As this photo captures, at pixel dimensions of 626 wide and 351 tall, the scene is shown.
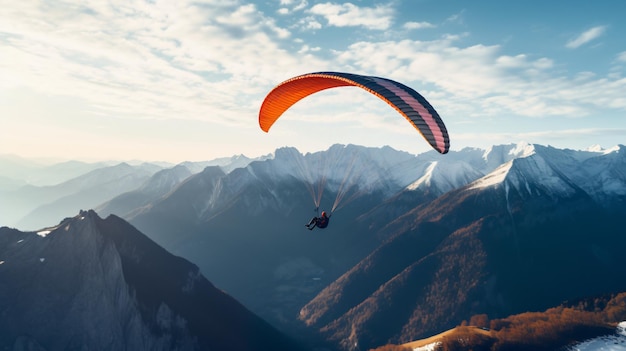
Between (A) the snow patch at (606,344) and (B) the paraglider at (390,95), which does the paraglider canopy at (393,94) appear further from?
(A) the snow patch at (606,344)

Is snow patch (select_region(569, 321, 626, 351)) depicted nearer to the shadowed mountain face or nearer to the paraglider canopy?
the shadowed mountain face

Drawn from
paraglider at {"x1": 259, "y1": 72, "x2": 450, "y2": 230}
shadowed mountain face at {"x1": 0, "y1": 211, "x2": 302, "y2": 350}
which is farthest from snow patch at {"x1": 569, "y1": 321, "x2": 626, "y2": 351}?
paraglider at {"x1": 259, "y1": 72, "x2": 450, "y2": 230}

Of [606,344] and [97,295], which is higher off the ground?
[97,295]

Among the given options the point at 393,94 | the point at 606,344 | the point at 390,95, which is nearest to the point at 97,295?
the point at 390,95

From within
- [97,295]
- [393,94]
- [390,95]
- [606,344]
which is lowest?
[606,344]

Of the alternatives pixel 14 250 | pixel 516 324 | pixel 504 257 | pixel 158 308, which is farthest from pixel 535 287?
pixel 14 250

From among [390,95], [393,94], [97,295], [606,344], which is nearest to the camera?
[390,95]

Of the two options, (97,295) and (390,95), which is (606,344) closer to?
(390,95)
